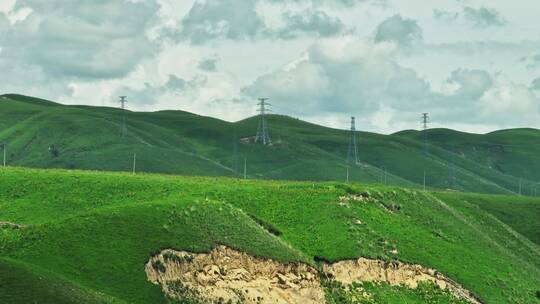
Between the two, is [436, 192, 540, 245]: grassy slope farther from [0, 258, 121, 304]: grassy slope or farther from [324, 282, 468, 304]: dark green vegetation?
[0, 258, 121, 304]: grassy slope

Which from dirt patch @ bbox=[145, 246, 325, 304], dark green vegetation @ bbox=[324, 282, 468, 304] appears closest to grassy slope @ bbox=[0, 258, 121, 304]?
dirt patch @ bbox=[145, 246, 325, 304]

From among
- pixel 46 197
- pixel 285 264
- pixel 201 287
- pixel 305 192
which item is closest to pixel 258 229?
pixel 285 264

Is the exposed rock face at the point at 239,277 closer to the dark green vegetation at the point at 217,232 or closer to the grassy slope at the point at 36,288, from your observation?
the dark green vegetation at the point at 217,232

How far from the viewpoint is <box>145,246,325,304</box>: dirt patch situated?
3125 inches

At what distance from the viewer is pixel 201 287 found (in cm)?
8075

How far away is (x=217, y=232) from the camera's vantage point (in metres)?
86.0

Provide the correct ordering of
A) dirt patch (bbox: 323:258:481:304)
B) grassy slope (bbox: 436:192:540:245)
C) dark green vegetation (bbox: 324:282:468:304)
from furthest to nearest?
grassy slope (bbox: 436:192:540:245) < dirt patch (bbox: 323:258:481:304) < dark green vegetation (bbox: 324:282:468:304)

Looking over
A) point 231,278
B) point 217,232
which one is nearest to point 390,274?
point 217,232

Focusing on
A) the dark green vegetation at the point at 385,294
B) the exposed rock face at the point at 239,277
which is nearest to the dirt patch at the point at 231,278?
the exposed rock face at the point at 239,277

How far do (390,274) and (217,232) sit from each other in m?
21.0

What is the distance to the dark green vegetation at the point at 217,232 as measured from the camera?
75688mm

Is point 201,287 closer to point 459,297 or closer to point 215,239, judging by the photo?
point 215,239

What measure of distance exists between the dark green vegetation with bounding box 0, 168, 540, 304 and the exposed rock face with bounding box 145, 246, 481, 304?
1.01 m

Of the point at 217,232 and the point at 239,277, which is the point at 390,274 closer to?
the point at 239,277
